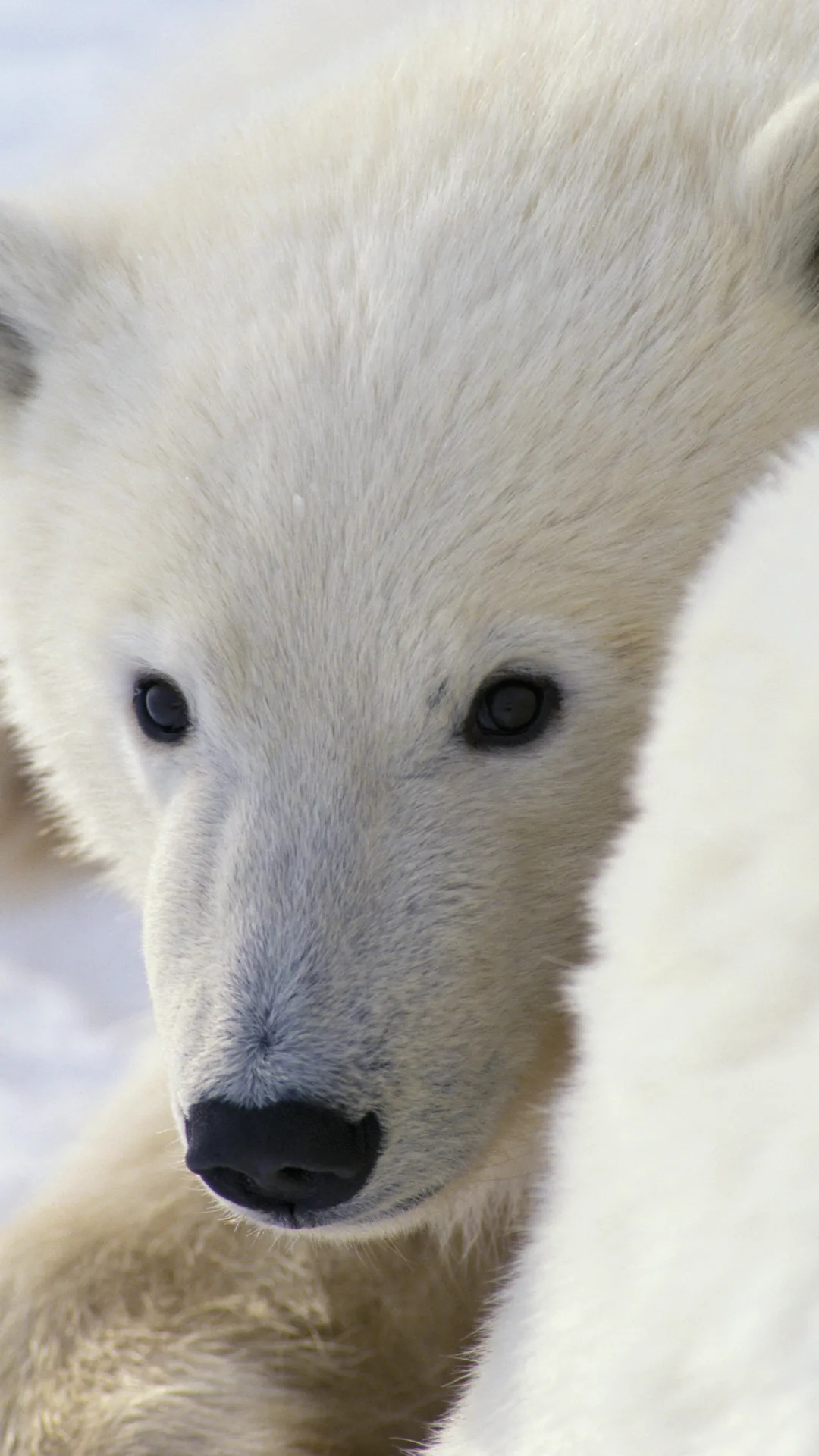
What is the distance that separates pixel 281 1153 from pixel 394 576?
0.35 meters

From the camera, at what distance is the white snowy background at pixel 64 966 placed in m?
1.70

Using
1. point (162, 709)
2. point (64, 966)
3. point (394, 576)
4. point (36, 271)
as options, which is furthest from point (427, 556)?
point (64, 966)

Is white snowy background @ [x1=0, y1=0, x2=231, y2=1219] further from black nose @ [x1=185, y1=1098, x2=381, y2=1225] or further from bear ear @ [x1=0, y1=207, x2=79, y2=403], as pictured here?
black nose @ [x1=185, y1=1098, x2=381, y2=1225]

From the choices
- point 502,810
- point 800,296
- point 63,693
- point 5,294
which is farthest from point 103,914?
point 800,296

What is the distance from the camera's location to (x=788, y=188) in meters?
1.09

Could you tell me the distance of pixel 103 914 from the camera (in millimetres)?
2100

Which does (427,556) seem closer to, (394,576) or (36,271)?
(394,576)

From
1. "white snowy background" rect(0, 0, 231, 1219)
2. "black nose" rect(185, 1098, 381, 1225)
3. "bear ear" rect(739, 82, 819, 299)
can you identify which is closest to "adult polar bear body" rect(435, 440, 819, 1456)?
"black nose" rect(185, 1098, 381, 1225)

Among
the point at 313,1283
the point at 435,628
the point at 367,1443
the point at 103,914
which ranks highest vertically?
the point at 435,628

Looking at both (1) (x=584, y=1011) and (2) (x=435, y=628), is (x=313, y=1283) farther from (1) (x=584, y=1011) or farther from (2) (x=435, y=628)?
(1) (x=584, y=1011)

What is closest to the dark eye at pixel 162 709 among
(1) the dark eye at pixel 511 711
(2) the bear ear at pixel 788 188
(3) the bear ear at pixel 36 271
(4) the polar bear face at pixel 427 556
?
(4) the polar bear face at pixel 427 556

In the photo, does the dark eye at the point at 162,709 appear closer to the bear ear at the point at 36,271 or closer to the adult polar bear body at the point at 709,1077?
the bear ear at the point at 36,271

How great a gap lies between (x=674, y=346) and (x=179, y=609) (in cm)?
37

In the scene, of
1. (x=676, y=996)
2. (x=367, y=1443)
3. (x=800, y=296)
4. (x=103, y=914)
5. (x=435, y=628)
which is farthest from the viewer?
(x=103, y=914)
